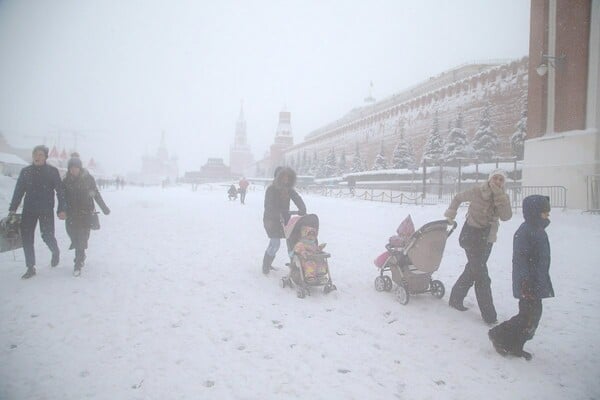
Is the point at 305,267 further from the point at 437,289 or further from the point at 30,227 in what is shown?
the point at 30,227

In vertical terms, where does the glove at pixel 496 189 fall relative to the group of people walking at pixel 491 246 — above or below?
above

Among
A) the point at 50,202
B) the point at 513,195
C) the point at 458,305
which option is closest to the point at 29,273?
the point at 50,202

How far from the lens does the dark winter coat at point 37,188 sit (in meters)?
4.53

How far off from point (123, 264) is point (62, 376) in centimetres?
328

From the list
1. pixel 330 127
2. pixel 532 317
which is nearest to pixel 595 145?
pixel 532 317

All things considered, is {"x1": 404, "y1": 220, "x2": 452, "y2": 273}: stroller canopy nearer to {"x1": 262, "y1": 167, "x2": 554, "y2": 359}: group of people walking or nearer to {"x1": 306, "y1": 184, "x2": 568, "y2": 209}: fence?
{"x1": 262, "y1": 167, "x2": 554, "y2": 359}: group of people walking

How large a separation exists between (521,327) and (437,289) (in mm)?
1429

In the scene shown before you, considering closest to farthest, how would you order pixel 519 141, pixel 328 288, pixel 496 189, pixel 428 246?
pixel 496 189 → pixel 428 246 → pixel 328 288 → pixel 519 141

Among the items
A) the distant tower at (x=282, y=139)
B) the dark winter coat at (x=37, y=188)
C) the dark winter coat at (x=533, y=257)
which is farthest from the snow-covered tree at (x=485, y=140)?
the distant tower at (x=282, y=139)

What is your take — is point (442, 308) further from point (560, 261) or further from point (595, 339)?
point (560, 261)

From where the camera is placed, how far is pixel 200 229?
32.0 ft

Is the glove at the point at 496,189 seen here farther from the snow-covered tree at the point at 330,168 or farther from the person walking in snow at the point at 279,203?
the snow-covered tree at the point at 330,168

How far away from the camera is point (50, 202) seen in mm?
4719

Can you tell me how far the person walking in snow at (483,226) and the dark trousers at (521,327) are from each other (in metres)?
0.64
